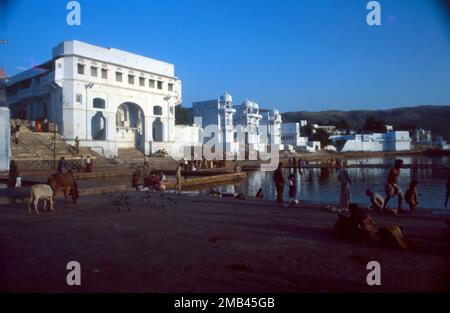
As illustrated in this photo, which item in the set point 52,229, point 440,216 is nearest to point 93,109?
point 52,229

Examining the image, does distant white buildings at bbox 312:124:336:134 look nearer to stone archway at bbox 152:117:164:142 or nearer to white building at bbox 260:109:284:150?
white building at bbox 260:109:284:150

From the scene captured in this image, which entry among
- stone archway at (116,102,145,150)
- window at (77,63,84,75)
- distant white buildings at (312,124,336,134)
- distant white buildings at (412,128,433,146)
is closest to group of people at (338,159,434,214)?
window at (77,63,84,75)

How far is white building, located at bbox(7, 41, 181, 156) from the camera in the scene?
36.2 meters

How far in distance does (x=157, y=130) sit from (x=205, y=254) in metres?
42.7

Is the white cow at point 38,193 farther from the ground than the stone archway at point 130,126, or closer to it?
closer to it

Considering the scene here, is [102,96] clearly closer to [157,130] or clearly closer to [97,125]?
[97,125]

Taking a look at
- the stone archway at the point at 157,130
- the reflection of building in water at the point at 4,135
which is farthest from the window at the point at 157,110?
the reflection of building in water at the point at 4,135

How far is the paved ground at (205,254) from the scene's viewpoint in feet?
13.9

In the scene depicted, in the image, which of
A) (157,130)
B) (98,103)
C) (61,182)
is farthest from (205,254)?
(157,130)

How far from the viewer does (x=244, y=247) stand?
19.7ft

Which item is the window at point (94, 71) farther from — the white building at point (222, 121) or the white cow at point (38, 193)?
the white cow at point (38, 193)

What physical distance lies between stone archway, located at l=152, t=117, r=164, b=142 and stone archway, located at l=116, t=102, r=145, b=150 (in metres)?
2.25
